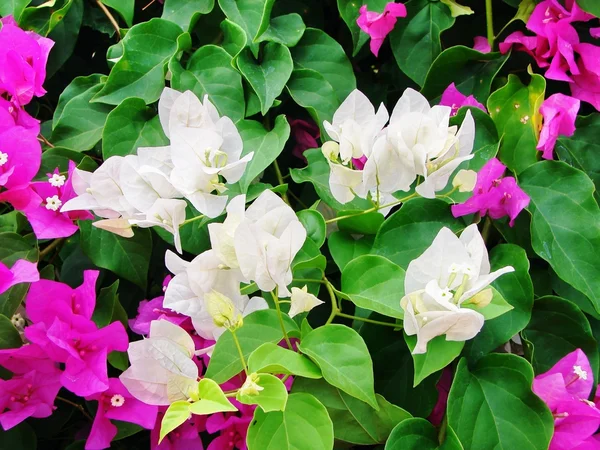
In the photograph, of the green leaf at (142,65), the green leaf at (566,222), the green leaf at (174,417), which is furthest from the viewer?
the green leaf at (142,65)

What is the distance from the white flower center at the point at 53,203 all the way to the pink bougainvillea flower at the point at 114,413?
194 millimetres

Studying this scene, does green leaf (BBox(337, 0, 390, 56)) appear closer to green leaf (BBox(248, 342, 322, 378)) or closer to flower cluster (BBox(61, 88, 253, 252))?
flower cluster (BBox(61, 88, 253, 252))

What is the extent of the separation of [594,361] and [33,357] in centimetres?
59

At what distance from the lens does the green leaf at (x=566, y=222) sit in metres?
0.64

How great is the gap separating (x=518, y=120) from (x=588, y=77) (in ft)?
0.40

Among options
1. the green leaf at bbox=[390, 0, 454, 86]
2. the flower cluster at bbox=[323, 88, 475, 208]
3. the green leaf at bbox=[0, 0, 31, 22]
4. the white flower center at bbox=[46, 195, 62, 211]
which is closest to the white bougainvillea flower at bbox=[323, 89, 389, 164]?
the flower cluster at bbox=[323, 88, 475, 208]

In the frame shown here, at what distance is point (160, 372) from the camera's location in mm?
505

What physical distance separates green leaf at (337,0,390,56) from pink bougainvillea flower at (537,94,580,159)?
0.23m

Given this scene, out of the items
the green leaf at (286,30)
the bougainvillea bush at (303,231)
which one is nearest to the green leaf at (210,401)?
the bougainvillea bush at (303,231)

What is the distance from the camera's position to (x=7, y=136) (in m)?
0.68

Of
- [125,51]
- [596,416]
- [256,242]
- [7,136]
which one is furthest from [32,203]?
[596,416]

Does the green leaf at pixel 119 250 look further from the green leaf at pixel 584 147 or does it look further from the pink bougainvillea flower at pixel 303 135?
the green leaf at pixel 584 147

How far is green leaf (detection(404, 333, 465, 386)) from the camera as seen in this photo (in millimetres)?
535

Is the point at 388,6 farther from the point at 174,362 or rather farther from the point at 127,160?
the point at 174,362
